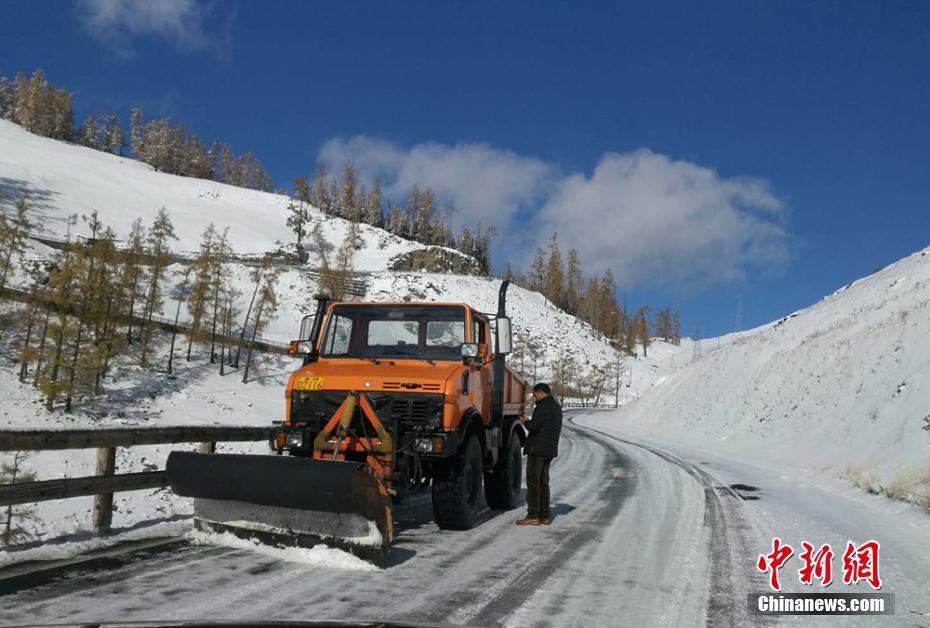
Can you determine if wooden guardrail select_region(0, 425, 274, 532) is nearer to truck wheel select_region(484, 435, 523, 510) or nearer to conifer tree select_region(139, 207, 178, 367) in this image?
truck wheel select_region(484, 435, 523, 510)

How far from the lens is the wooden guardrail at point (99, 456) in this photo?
5.46 metres

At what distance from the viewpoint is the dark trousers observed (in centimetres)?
792

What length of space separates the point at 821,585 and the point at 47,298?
42159mm

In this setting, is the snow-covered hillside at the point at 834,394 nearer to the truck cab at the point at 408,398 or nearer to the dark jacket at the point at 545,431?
the dark jacket at the point at 545,431

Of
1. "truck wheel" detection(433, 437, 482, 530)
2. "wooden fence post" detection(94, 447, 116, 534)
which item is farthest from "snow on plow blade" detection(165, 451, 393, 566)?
"truck wheel" detection(433, 437, 482, 530)

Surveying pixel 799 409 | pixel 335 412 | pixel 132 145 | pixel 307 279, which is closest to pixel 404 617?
pixel 335 412

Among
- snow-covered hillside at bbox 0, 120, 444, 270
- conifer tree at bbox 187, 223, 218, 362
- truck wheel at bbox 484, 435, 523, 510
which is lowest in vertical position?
truck wheel at bbox 484, 435, 523, 510

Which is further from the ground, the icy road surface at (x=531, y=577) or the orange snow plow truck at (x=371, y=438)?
the orange snow plow truck at (x=371, y=438)

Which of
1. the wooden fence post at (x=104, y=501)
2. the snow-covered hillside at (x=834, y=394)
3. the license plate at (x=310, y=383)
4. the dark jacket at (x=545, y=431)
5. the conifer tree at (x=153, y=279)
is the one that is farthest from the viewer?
the conifer tree at (x=153, y=279)

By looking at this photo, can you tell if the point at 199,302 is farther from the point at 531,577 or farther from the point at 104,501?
the point at 531,577

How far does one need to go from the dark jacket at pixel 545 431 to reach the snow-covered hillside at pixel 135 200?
78.0 meters

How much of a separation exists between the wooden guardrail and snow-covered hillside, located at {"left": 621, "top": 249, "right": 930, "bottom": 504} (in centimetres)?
1068

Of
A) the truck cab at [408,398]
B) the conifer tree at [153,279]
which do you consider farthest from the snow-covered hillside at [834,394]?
the conifer tree at [153,279]

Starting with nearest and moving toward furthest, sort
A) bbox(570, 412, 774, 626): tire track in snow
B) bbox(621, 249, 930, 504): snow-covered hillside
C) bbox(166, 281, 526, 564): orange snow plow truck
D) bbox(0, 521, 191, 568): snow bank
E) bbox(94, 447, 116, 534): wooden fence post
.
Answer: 1. bbox(570, 412, 774, 626): tire track in snow
2. bbox(0, 521, 191, 568): snow bank
3. bbox(166, 281, 526, 564): orange snow plow truck
4. bbox(94, 447, 116, 534): wooden fence post
5. bbox(621, 249, 930, 504): snow-covered hillside
